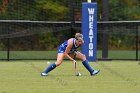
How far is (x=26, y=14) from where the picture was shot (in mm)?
27328

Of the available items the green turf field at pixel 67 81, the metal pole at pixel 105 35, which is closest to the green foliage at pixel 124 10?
the metal pole at pixel 105 35

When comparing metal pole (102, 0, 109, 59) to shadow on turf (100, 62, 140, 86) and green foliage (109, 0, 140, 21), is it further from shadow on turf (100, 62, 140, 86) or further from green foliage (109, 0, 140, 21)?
shadow on turf (100, 62, 140, 86)

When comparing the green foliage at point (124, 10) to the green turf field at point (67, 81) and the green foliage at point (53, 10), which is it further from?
the green turf field at point (67, 81)

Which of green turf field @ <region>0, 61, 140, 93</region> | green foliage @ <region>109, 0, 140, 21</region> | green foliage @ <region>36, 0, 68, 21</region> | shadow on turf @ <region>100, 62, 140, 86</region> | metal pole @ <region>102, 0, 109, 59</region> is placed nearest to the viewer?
green turf field @ <region>0, 61, 140, 93</region>

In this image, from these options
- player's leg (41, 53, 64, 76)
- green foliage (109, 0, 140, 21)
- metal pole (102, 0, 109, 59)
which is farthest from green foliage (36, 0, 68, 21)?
player's leg (41, 53, 64, 76)

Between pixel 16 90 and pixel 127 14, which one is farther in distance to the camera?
pixel 127 14

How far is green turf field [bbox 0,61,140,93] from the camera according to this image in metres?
13.2

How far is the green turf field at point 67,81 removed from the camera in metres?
13.2

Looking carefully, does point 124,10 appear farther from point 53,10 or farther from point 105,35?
point 105,35

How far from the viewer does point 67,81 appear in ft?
50.0

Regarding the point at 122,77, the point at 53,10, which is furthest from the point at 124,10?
the point at 122,77

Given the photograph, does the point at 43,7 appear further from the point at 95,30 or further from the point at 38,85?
the point at 38,85

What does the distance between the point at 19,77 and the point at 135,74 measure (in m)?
3.59

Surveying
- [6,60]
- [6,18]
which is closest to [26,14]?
[6,18]
